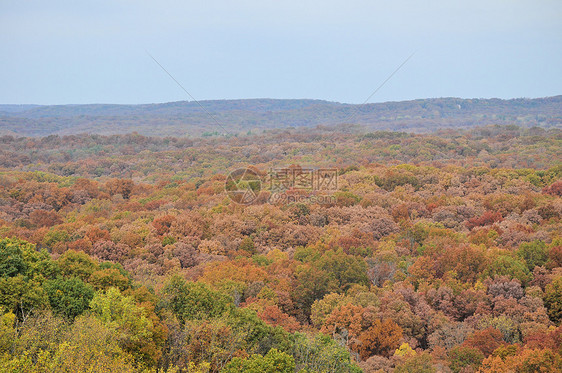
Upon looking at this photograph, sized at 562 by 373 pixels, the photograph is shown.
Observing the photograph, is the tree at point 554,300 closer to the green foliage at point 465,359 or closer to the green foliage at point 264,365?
the green foliage at point 465,359

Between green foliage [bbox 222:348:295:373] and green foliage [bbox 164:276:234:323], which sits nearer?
green foliage [bbox 222:348:295:373]

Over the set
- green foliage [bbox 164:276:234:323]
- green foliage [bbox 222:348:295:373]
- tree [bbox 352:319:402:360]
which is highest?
green foliage [bbox 222:348:295:373]

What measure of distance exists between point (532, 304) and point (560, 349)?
26.6 ft

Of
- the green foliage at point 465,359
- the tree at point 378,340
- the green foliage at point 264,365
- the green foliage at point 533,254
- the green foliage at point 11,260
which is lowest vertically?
the tree at point 378,340

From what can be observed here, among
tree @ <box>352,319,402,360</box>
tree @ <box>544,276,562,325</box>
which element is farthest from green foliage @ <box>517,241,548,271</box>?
tree @ <box>352,319,402,360</box>

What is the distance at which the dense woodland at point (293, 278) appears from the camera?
22.8 meters

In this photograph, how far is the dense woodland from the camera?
22.8 metres

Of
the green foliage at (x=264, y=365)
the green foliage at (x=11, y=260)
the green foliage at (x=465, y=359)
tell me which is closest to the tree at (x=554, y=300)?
the green foliage at (x=465, y=359)

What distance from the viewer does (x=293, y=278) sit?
38.7 meters

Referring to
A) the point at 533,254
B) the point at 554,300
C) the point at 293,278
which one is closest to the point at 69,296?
the point at 293,278

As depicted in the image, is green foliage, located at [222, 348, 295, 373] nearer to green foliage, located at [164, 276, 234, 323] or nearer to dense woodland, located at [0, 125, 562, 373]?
dense woodland, located at [0, 125, 562, 373]

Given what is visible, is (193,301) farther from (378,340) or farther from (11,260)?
(378,340)

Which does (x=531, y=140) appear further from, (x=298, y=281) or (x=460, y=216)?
(x=298, y=281)

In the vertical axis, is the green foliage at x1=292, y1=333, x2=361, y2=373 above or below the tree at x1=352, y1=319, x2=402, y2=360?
above
